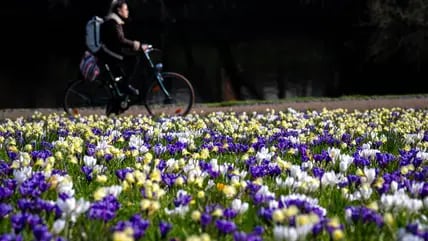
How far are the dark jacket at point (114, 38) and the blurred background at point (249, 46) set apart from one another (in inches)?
476

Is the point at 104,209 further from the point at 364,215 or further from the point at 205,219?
the point at 364,215

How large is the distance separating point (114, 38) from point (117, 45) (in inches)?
7.8

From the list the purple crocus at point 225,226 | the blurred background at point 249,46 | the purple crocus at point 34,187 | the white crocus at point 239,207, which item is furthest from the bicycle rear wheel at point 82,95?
the blurred background at point 249,46

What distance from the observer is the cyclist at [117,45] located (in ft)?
37.9

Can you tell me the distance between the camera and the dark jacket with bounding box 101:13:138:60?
453 inches

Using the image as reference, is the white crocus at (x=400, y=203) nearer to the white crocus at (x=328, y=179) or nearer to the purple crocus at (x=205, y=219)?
the white crocus at (x=328, y=179)

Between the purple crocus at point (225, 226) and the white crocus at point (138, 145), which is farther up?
the purple crocus at point (225, 226)

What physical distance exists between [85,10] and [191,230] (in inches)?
1954

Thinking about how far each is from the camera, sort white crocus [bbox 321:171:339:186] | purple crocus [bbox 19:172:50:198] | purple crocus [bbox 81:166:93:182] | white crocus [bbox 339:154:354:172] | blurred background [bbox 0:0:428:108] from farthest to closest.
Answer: blurred background [bbox 0:0:428:108] < white crocus [bbox 339:154:354:172] < purple crocus [bbox 81:166:93:182] < white crocus [bbox 321:171:339:186] < purple crocus [bbox 19:172:50:198]

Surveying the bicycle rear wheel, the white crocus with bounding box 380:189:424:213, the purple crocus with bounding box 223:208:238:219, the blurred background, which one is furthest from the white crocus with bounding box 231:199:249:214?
the blurred background

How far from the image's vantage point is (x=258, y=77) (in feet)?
107

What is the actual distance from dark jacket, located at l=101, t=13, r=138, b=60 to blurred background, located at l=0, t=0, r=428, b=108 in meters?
12.1

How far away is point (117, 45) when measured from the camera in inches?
465

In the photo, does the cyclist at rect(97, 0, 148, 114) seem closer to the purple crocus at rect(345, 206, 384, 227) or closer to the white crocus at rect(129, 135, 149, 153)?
the white crocus at rect(129, 135, 149, 153)
